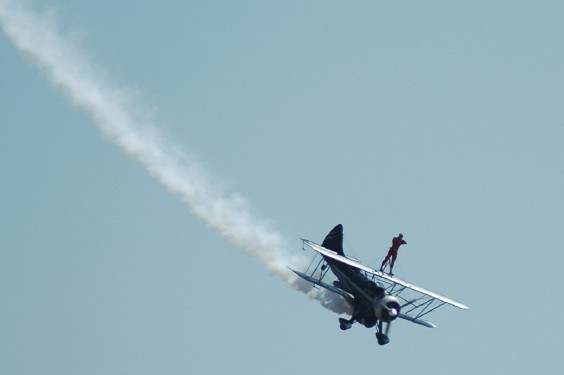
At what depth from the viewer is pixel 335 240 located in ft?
354

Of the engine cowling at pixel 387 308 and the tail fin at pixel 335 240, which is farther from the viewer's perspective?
the tail fin at pixel 335 240

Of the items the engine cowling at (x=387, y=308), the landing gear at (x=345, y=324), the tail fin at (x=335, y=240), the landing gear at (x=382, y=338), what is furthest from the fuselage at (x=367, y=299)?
the tail fin at (x=335, y=240)

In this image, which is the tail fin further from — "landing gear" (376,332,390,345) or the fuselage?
"landing gear" (376,332,390,345)

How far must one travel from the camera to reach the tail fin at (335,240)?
107688 millimetres

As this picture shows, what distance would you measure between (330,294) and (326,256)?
7.28ft

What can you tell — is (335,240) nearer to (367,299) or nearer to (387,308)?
(367,299)

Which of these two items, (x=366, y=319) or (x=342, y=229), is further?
(x=342, y=229)

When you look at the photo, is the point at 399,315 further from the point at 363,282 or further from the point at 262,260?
the point at 262,260

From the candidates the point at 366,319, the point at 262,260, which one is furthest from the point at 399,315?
the point at 262,260

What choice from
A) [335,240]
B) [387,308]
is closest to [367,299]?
[387,308]

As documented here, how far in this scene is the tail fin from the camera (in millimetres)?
107688

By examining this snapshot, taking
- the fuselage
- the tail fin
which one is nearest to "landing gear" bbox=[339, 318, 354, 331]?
the fuselage

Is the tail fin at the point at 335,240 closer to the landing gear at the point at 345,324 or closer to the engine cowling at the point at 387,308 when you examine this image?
the landing gear at the point at 345,324

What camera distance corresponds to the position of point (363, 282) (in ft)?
330
